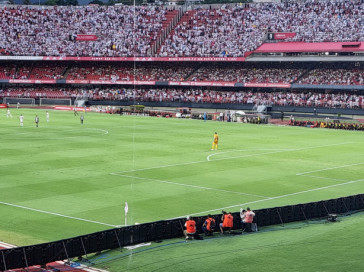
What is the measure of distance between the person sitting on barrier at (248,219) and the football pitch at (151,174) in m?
3.97

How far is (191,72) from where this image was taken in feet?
352

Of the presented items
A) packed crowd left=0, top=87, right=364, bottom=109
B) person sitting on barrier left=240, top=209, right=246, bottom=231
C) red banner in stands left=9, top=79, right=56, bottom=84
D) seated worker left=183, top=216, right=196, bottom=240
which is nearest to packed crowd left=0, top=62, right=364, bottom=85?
red banner in stands left=9, top=79, right=56, bottom=84

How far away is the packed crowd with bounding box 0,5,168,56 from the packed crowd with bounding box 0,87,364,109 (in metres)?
6.73

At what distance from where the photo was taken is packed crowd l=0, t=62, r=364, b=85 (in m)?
93.7

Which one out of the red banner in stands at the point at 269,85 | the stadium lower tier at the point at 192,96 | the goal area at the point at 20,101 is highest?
the red banner in stands at the point at 269,85

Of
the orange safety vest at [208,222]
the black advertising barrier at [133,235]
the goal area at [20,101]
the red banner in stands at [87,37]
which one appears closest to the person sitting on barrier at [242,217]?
the black advertising barrier at [133,235]

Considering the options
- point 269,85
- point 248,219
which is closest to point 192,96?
point 269,85

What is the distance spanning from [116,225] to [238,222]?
540 centimetres

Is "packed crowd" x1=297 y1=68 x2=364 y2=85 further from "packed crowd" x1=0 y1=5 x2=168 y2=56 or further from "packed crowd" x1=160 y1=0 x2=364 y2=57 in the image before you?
"packed crowd" x1=0 y1=5 x2=168 y2=56

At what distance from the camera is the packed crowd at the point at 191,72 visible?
9367cm

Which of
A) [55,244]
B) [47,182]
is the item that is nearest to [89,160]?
[47,182]

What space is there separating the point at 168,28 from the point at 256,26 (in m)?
17.2

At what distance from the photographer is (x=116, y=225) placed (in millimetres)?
27203

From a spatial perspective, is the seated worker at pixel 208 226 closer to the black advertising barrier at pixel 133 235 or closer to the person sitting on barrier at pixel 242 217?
the black advertising barrier at pixel 133 235
